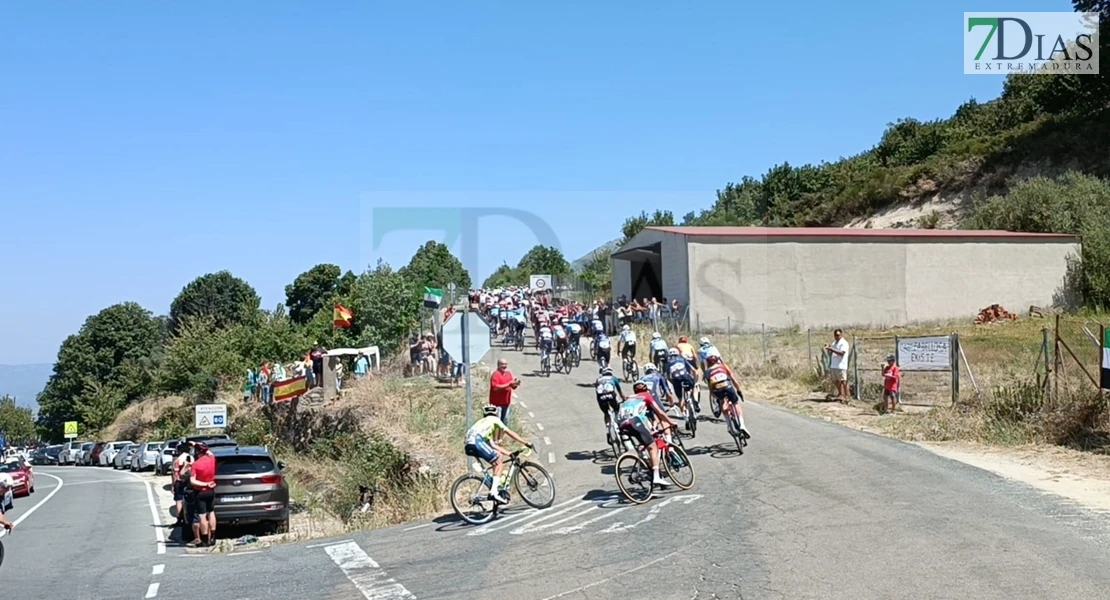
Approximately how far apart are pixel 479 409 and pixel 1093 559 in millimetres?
18524

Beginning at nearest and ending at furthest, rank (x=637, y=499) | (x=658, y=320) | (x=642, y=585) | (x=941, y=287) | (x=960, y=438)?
(x=642, y=585)
(x=637, y=499)
(x=960, y=438)
(x=658, y=320)
(x=941, y=287)

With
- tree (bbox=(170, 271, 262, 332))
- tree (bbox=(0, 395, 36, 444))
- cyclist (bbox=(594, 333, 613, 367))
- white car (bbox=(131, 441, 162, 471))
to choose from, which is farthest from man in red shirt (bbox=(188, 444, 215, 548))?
tree (bbox=(0, 395, 36, 444))

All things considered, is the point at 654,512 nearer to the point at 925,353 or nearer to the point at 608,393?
the point at 608,393

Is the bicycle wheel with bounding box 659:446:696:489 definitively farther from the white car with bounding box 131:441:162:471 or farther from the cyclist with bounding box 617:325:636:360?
the white car with bounding box 131:441:162:471

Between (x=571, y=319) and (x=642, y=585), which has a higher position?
(x=571, y=319)

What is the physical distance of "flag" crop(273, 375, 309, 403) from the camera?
36562mm

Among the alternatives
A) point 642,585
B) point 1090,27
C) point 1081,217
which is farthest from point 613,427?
point 1090,27

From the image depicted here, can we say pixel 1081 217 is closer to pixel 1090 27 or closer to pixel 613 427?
pixel 1090 27

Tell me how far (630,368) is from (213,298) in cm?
8629

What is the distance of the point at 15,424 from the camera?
119 m

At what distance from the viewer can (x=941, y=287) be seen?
147 feet

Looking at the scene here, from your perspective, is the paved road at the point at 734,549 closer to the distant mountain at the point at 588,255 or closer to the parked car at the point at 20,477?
the parked car at the point at 20,477

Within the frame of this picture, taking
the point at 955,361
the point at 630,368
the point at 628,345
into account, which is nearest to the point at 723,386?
the point at 955,361

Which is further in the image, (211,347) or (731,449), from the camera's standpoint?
(211,347)
